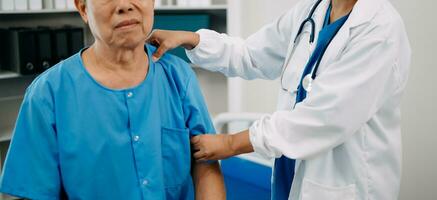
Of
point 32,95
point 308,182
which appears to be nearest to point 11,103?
point 32,95

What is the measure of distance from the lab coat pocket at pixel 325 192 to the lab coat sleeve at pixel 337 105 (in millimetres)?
105

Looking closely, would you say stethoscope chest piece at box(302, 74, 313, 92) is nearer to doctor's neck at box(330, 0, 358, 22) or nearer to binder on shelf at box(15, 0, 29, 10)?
doctor's neck at box(330, 0, 358, 22)

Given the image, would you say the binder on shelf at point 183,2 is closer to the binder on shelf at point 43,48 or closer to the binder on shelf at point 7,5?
the binder on shelf at point 43,48

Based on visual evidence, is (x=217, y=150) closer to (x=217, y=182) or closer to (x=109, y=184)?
(x=217, y=182)

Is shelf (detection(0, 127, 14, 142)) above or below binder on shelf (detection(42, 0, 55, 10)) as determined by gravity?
below

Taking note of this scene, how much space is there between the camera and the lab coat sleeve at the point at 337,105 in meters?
1.21

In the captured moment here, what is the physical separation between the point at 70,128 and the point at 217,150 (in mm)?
379

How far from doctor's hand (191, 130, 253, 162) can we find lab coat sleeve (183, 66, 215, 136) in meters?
0.03

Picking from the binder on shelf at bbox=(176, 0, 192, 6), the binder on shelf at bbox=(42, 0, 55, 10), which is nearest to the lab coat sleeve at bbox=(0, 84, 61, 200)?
the binder on shelf at bbox=(42, 0, 55, 10)

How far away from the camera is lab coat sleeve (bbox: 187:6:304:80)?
5.45ft

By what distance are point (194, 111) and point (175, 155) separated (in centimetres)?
13

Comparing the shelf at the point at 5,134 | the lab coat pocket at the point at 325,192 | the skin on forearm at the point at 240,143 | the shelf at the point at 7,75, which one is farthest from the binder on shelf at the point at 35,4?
the lab coat pocket at the point at 325,192

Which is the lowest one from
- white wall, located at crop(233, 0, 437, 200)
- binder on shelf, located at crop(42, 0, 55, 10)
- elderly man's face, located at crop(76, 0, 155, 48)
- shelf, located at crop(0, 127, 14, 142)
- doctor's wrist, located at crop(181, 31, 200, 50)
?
shelf, located at crop(0, 127, 14, 142)

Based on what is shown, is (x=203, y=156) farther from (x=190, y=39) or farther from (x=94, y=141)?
(x=190, y=39)
